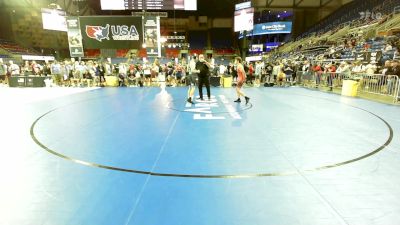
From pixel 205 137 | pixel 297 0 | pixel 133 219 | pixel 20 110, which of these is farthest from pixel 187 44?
pixel 133 219

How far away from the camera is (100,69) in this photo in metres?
16.2

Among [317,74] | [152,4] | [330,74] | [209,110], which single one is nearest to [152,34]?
[152,4]

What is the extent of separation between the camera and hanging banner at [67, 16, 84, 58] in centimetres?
1419

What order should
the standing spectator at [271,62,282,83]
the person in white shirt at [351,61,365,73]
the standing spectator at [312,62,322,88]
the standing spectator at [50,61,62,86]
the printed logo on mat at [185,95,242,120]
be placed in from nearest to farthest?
the printed logo on mat at [185,95,242,120] < the person in white shirt at [351,61,365,73] < the standing spectator at [312,62,322,88] < the standing spectator at [271,62,282,83] < the standing spectator at [50,61,62,86]

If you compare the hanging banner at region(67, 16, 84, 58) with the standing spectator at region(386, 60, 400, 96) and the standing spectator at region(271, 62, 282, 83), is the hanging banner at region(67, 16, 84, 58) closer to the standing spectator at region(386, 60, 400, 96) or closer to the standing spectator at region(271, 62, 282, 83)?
the standing spectator at region(271, 62, 282, 83)

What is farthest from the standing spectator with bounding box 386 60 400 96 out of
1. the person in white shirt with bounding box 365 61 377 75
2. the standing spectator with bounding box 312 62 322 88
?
the standing spectator with bounding box 312 62 322 88

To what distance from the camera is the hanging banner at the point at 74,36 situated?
559 inches

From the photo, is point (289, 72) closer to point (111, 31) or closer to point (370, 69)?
point (370, 69)

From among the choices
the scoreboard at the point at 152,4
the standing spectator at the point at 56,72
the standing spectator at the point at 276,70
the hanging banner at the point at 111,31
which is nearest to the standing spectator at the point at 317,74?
the standing spectator at the point at 276,70

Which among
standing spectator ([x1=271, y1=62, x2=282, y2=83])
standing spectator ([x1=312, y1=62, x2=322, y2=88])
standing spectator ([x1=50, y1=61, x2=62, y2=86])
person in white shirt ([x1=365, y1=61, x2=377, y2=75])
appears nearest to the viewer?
person in white shirt ([x1=365, y1=61, x2=377, y2=75])

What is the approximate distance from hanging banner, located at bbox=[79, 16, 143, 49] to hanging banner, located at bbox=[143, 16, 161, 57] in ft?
1.37

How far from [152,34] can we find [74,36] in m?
4.79

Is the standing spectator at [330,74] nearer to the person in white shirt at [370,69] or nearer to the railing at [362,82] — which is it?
the railing at [362,82]

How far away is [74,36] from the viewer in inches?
569
